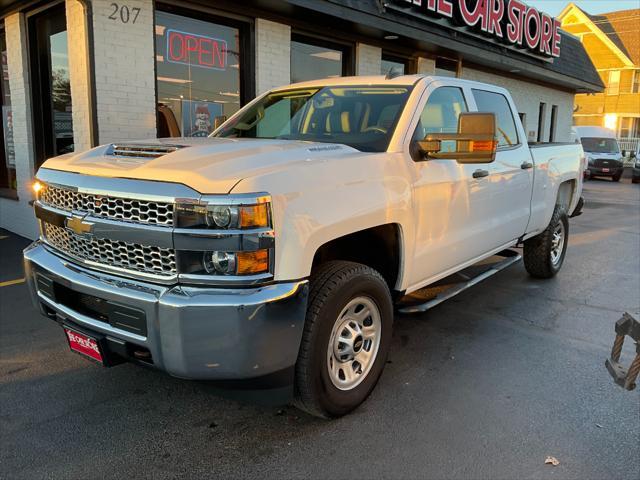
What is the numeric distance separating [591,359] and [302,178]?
9.17ft

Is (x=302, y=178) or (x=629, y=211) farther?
(x=629, y=211)

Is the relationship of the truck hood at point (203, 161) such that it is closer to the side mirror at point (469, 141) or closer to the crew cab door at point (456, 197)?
the side mirror at point (469, 141)

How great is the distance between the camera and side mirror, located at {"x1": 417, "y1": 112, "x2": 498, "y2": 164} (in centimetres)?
335

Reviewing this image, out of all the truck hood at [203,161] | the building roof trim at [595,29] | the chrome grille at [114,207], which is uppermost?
the building roof trim at [595,29]

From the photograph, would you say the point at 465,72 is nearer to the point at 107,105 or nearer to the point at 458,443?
the point at 107,105

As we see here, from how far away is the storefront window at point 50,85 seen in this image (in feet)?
24.5

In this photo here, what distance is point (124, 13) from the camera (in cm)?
670

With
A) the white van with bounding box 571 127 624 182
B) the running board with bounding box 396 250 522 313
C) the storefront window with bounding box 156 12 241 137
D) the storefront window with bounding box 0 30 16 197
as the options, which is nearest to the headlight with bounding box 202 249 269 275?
the running board with bounding box 396 250 522 313

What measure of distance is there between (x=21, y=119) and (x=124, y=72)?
241 cm

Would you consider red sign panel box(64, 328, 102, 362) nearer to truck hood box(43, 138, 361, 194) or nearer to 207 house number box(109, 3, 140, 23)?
truck hood box(43, 138, 361, 194)

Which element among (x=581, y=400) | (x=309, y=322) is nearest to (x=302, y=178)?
(x=309, y=322)

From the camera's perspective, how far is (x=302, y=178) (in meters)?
2.76

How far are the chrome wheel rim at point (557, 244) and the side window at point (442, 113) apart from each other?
103 inches

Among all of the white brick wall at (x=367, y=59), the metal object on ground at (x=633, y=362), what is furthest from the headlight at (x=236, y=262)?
the white brick wall at (x=367, y=59)
